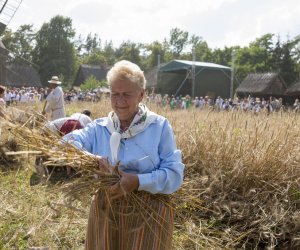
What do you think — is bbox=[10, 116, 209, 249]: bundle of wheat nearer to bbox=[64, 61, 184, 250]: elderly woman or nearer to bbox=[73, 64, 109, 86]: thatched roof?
bbox=[64, 61, 184, 250]: elderly woman

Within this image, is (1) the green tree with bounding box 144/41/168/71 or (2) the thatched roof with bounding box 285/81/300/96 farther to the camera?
(1) the green tree with bounding box 144/41/168/71

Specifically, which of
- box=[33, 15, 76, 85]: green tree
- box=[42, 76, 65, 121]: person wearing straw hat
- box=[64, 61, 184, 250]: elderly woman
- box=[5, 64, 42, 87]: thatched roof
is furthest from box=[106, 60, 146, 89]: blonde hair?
box=[33, 15, 76, 85]: green tree

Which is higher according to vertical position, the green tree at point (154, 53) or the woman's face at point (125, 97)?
the green tree at point (154, 53)

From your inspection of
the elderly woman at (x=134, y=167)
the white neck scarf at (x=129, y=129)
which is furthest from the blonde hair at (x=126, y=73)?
the white neck scarf at (x=129, y=129)

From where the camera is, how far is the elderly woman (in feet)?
6.89

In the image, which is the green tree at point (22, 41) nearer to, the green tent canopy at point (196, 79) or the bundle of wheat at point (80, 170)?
the green tent canopy at point (196, 79)

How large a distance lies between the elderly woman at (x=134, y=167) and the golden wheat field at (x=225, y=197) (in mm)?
950

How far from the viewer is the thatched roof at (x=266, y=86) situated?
36.7 metres

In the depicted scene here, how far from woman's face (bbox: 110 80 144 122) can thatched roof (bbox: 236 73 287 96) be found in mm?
35008

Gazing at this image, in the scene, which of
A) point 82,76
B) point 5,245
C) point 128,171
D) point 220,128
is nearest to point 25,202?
point 5,245

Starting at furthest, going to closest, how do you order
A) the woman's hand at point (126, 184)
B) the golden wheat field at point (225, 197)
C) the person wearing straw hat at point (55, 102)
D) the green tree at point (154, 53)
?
1. the green tree at point (154, 53)
2. the person wearing straw hat at point (55, 102)
3. the golden wheat field at point (225, 197)
4. the woman's hand at point (126, 184)

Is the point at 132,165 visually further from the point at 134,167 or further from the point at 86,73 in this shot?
the point at 86,73

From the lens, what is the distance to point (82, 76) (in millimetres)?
57844

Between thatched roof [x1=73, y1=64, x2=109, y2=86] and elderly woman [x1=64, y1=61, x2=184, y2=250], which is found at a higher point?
thatched roof [x1=73, y1=64, x2=109, y2=86]
